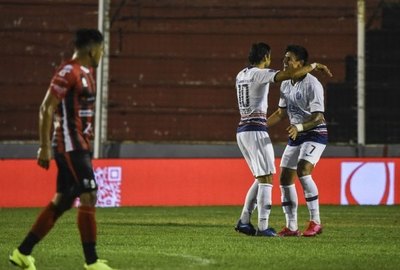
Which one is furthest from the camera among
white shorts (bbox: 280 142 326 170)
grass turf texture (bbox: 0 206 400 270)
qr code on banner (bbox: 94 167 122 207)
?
qr code on banner (bbox: 94 167 122 207)

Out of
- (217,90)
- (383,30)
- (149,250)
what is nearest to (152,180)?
(217,90)

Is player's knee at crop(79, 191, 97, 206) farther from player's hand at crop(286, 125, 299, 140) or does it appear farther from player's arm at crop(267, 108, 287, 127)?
player's arm at crop(267, 108, 287, 127)

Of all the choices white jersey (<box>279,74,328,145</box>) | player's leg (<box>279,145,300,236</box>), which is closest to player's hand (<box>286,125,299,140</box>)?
white jersey (<box>279,74,328,145</box>)

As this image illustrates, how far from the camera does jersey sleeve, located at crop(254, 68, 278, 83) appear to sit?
10.5 meters

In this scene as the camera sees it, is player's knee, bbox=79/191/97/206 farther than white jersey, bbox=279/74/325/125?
No

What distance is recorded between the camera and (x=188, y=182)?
57.9 feet

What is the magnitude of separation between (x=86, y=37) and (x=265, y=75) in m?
3.00

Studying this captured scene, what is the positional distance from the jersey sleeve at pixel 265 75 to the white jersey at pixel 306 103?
2.75ft

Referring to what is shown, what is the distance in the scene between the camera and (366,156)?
19734 millimetres

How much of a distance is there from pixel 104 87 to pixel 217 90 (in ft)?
10.8

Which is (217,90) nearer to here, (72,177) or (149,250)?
(149,250)

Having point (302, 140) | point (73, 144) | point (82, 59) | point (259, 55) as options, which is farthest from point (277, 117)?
point (73, 144)

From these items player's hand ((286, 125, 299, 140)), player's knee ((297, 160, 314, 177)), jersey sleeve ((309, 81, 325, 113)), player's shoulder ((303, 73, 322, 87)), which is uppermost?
player's shoulder ((303, 73, 322, 87))

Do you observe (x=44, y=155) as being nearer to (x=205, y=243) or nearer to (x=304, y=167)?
(x=205, y=243)
